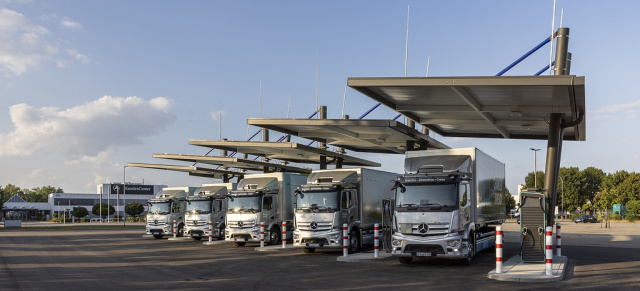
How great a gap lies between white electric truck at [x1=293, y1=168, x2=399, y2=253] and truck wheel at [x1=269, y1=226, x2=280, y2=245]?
3.31m

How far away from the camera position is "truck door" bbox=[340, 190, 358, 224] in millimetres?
19969

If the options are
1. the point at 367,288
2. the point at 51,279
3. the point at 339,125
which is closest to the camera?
the point at 367,288

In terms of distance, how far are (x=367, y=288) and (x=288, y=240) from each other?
1403 centimetres

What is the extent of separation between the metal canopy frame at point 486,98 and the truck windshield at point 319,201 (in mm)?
3885

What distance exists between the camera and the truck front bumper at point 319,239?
63.9ft

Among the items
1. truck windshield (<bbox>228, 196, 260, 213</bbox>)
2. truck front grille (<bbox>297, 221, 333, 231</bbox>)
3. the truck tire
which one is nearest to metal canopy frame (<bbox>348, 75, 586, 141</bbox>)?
the truck tire

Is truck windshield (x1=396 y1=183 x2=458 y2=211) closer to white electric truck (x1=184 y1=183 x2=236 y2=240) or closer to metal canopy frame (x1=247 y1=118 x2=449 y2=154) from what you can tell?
metal canopy frame (x1=247 y1=118 x2=449 y2=154)

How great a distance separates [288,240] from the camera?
2527 cm

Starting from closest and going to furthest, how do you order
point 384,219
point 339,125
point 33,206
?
point 384,219
point 339,125
point 33,206

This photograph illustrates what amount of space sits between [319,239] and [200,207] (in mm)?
10753

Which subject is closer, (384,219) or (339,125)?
(384,219)

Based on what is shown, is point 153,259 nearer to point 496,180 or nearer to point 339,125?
point 339,125

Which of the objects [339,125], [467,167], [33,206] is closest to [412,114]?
[339,125]

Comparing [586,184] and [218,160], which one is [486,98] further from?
[586,184]
